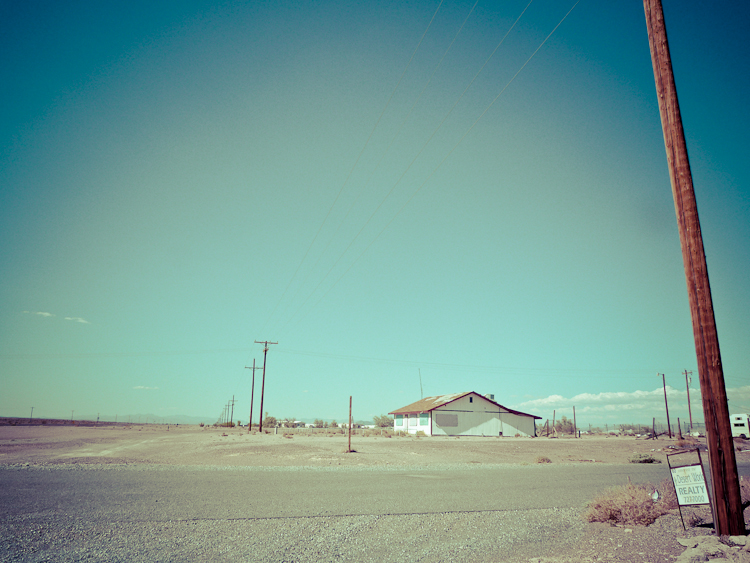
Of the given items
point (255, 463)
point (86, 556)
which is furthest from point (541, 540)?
point (255, 463)

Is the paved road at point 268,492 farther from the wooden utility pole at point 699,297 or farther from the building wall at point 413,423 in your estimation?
the building wall at point 413,423

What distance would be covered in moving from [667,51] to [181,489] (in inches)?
581

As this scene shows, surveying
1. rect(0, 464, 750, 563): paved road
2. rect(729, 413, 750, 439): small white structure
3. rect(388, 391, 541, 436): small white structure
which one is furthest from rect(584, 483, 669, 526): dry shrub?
rect(729, 413, 750, 439): small white structure

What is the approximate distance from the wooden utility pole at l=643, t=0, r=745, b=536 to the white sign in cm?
42

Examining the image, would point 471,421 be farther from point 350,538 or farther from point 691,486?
point 691,486

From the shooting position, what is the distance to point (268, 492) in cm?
1202

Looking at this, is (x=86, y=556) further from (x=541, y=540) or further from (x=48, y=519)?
(x=541, y=540)

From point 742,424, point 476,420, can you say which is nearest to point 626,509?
point 476,420

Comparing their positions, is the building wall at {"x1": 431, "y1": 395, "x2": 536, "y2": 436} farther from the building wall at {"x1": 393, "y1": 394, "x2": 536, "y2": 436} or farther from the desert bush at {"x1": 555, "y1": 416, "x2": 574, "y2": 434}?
the desert bush at {"x1": 555, "y1": 416, "x2": 574, "y2": 434}

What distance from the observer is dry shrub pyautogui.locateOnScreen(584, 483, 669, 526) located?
26.7 feet

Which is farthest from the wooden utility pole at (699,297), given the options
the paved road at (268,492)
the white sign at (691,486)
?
the paved road at (268,492)

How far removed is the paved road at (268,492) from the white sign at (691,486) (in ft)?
15.0

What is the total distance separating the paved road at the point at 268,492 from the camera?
30.7 feet

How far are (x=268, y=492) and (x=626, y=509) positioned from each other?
8723mm
